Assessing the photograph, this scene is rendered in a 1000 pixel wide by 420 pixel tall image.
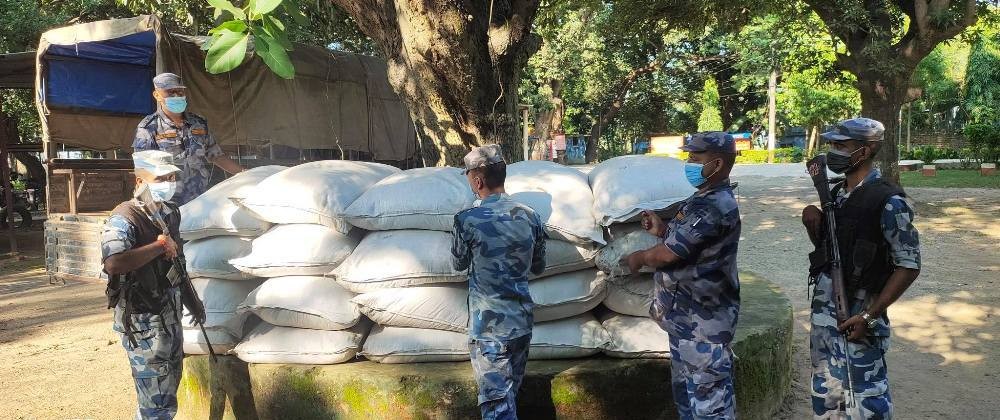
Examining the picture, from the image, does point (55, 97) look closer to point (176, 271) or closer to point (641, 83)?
point (176, 271)

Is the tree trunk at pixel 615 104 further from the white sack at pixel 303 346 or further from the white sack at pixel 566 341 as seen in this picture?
the white sack at pixel 303 346

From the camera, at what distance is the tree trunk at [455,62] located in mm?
4277

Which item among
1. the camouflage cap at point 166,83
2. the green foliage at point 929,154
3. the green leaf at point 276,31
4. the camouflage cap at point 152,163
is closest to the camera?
the green leaf at point 276,31

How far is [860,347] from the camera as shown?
2.63 m

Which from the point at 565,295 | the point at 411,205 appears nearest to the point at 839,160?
the point at 565,295

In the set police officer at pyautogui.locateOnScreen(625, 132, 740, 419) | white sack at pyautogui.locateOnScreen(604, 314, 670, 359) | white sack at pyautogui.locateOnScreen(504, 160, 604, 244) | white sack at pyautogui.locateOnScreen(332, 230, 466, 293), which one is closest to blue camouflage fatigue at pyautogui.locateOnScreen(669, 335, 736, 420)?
police officer at pyautogui.locateOnScreen(625, 132, 740, 419)

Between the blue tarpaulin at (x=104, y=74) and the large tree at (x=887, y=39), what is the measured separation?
983 centimetres

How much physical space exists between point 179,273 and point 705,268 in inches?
90.7

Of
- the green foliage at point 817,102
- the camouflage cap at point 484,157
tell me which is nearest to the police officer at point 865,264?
the camouflage cap at point 484,157

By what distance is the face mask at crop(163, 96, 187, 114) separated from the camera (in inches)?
148

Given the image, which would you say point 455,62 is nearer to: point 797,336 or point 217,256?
point 217,256

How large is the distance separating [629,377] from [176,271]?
2101mm

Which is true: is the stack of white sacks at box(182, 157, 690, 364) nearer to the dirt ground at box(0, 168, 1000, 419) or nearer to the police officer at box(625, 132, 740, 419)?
the police officer at box(625, 132, 740, 419)

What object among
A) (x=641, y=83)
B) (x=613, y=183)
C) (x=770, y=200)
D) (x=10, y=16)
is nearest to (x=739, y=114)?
(x=641, y=83)
